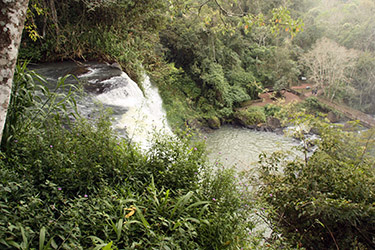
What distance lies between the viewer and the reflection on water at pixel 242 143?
8.70 meters

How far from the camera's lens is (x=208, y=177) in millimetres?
2383

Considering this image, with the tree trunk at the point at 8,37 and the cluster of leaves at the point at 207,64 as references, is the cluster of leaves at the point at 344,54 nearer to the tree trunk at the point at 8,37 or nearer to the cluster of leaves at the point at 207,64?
the cluster of leaves at the point at 207,64

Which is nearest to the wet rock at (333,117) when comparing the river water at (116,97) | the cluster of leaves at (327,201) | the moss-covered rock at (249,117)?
the moss-covered rock at (249,117)

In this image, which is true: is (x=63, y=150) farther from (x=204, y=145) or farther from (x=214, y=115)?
(x=214, y=115)

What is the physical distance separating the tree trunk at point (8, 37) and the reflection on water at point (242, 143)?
7.18 metres

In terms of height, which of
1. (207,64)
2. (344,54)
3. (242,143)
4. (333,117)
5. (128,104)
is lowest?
(242,143)

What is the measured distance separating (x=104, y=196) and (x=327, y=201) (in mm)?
2051

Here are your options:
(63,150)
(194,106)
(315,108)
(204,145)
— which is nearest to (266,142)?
(194,106)

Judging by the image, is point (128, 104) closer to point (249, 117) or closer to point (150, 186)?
point (150, 186)

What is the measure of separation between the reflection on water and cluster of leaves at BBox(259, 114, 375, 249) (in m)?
4.91

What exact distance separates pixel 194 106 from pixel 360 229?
34.1 ft

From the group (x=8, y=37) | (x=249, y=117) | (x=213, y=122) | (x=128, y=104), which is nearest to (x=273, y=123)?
(x=249, y=117)

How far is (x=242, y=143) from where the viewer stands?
1025 centimetres

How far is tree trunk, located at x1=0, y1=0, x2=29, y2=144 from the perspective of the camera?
126cm
